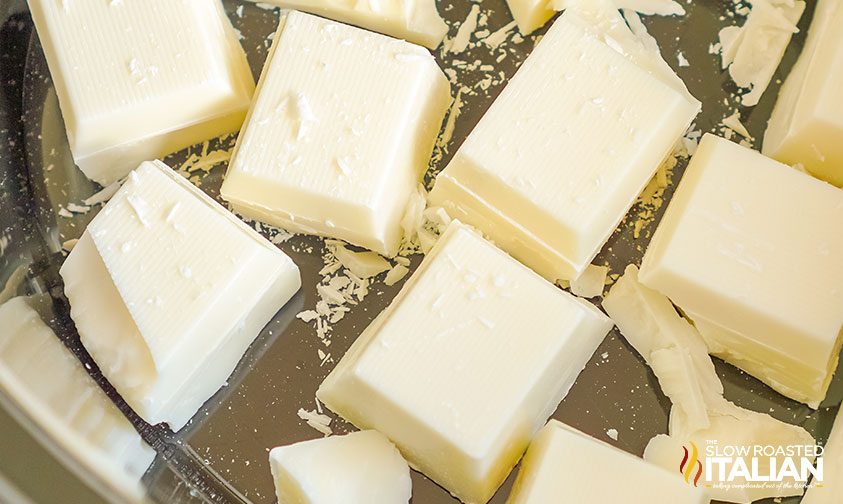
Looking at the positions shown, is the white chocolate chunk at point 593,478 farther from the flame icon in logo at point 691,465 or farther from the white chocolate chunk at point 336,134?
the white chocolate chunk at point 336,134

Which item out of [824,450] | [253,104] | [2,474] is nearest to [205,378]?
[2,474]

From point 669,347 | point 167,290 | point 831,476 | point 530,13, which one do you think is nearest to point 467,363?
point 669,347

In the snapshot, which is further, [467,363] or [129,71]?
[129,71]

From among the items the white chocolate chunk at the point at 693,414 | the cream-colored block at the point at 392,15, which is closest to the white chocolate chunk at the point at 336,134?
the cream-colored block at the point at 392,15

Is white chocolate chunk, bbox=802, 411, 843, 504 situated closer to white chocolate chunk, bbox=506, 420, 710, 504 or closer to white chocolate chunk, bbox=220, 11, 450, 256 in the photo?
white chocolate chunk, bbox=506, 420, 710, 504

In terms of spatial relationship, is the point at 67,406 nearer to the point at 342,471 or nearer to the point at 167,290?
the point at 167,290
